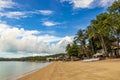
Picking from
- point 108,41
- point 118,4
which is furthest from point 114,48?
point 118,4

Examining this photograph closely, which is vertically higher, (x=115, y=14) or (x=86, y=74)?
(x=115, y=14)

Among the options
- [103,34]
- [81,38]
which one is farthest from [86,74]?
[81,38]

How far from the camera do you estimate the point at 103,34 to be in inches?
2399

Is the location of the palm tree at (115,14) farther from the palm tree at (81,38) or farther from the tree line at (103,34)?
the palm tree at (81,38)

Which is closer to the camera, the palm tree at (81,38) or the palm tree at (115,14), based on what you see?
the palm tree at (115,14)

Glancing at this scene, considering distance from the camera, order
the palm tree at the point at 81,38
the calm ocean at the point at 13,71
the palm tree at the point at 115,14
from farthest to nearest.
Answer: the palm tree at the point at 81,38 → the palm tree at the point at 115,14 → the calm ocean at the point at 13,71

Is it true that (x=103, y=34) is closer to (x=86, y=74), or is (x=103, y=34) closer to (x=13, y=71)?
(x=13, y=71)

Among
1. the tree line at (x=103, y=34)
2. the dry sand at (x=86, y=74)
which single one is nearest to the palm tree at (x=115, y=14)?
the tree line at (x=103, y=34)

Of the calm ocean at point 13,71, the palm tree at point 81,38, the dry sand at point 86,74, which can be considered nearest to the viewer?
the dry sand at point 86,74

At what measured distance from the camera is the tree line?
5288cm

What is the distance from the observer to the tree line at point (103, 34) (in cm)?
5288

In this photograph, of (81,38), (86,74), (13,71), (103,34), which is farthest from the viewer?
(81,38)

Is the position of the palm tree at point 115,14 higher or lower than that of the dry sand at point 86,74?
higher

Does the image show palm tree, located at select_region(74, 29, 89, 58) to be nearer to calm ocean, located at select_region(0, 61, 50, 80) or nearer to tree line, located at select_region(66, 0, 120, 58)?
tree line, located at select_region(66, 0, 120, 58)
